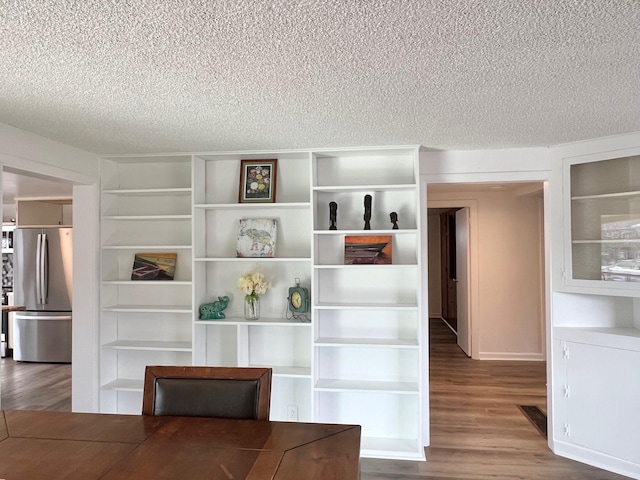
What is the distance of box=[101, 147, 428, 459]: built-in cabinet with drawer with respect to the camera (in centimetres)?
344

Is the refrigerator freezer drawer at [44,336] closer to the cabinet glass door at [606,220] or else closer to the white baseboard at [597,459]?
the white baseboard at [597,459]

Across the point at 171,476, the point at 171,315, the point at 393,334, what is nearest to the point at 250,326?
the point at 171,315

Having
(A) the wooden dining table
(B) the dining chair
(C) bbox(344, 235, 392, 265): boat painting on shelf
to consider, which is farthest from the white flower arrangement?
(A) the wooden dining table

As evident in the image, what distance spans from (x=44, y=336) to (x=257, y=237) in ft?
13.5

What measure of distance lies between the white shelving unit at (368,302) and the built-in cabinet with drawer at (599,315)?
100 cm

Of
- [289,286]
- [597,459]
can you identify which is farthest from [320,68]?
[597,459]

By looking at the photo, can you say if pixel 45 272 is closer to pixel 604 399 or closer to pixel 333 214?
pixel 333 214

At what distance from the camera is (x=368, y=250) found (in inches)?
135

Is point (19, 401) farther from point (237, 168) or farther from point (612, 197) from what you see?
point (612, 197)

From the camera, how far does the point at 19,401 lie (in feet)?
14.9

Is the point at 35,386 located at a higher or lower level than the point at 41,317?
lower

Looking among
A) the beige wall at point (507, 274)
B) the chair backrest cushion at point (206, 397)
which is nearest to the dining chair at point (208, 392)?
the chair backrest cushion at point (206, 397)

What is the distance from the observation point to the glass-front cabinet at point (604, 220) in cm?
304

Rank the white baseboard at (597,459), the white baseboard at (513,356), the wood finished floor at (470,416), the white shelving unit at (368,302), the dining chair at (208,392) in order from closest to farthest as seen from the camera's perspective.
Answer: the dining chair at (208,392) → the white baseboard at (597,459) → the wood finished floor at (470,416) → the white shelving unit at (368,302) → the white baseboard at (513,356)
